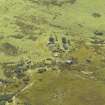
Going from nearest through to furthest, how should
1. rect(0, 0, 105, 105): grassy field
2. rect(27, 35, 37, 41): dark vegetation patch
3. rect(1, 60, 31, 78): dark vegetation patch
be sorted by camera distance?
rect(0, 0, 105, 105): grassy field → rect(1, 60, 31, 78): dark vegetation patch → rect(27, 35, 37, 41): dark vegetation patch

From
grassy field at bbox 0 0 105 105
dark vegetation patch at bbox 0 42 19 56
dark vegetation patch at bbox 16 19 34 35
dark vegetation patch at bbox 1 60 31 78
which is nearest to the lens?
grassy field at bbox 0 0 105 105

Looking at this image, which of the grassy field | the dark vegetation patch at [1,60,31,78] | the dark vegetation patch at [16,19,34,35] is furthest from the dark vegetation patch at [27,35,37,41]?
the dark vegetation patch at [1,60,31,78]

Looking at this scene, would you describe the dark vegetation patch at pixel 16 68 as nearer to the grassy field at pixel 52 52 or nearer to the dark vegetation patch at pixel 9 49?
the grassy field at pixel 52 52

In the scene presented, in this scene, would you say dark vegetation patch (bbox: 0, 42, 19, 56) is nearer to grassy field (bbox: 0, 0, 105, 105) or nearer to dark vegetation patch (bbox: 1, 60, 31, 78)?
grassy field (bbox: 0, 0, 105, 105)

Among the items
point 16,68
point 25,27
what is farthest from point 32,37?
point 16,68

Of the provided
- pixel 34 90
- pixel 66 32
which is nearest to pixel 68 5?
pixel 66 32

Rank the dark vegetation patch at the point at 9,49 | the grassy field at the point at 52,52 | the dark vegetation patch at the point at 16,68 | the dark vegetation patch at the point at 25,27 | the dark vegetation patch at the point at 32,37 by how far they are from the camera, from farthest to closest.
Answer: the dark vegetation patch at the point at 25,27 < the dark vegetation patch at the point at 32,37 < the dark vegetation patch at the point at 9,49 < the dark vegetation patch at the point at 16,68 < the grassy field at the point at 52,52

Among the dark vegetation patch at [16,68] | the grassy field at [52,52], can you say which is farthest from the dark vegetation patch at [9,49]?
the dark vegetation patch at [16,68]
